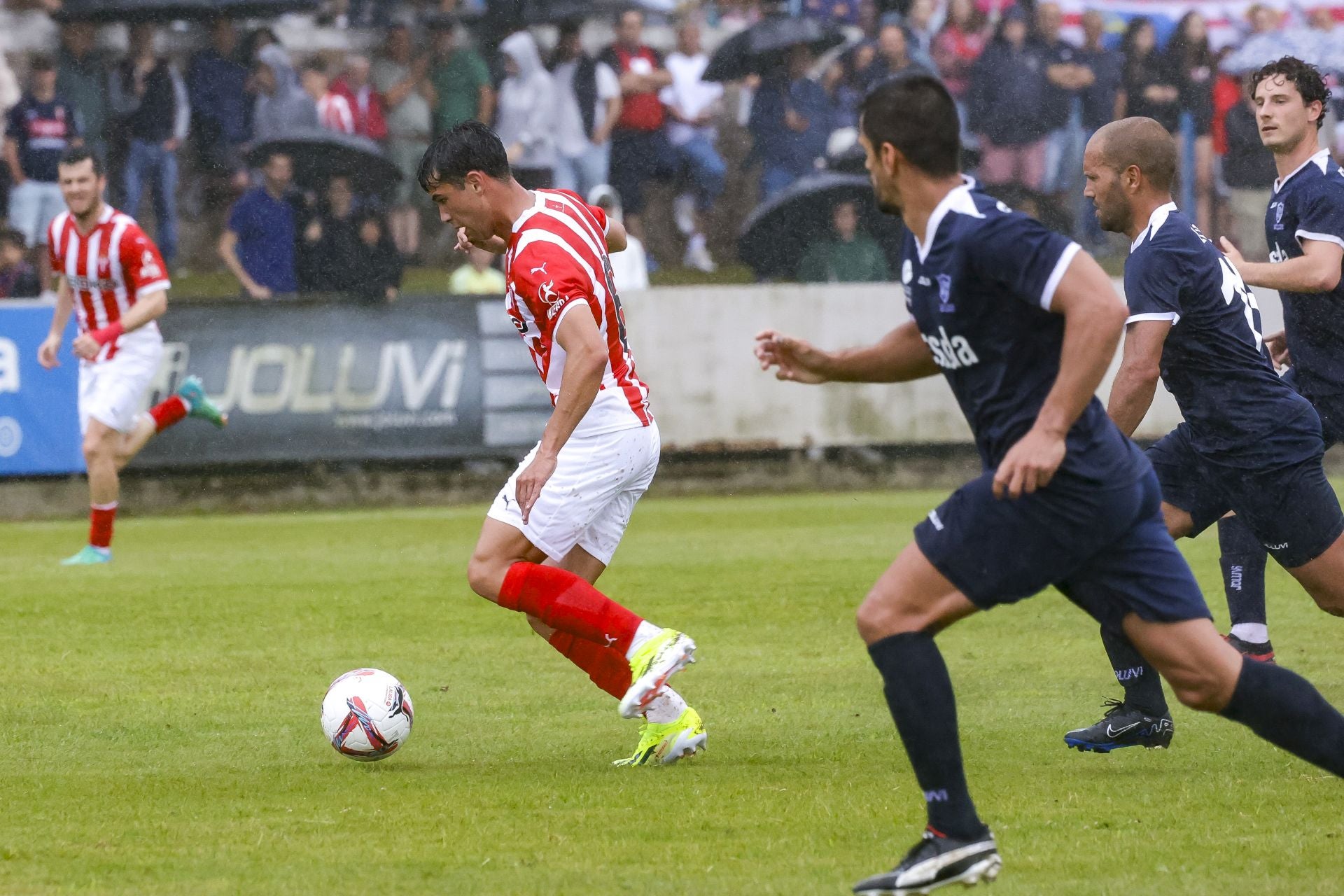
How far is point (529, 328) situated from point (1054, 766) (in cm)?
230

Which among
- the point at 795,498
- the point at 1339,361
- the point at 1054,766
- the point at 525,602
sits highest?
the point at 1339,361

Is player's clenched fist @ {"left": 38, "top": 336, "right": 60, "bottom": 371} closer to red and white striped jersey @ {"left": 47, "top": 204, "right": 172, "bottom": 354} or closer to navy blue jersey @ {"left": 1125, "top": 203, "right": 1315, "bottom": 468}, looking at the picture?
red and white striped jersey @ {"left": 47, "top": 204, "right": 172, "bottom": 354}

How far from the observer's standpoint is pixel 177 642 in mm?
8570

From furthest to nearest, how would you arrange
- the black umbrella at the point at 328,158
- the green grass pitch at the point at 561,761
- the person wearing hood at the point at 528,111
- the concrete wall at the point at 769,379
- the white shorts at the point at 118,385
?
the person wearing hood at the point at 528,111, the black umbrella at the point at 328,158, the concrete wall at the point at 769,379, the white shorts at the point at 118,385, the green grass pitch at the point at 561,761

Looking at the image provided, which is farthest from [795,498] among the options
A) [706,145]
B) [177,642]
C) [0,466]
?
[177,642]

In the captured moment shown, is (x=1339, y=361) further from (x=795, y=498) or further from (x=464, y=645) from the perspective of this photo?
(x=795, y=498)

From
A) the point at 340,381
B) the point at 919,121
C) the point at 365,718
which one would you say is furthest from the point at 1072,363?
the point at 340,381

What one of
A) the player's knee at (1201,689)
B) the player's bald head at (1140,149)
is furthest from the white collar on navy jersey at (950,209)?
the player's bald head at (1140,149)

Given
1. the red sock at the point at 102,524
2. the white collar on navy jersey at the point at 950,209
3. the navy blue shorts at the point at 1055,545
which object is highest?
the white collar on navy jersey at the point at 950,209

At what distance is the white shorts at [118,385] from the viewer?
12.0 meters

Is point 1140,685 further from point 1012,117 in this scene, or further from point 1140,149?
point 1012,117

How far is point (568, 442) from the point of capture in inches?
241

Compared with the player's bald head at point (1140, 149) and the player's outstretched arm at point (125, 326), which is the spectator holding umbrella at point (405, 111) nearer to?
the player's outstretched arm at point (125, 326)

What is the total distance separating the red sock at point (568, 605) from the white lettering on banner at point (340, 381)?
953cm
